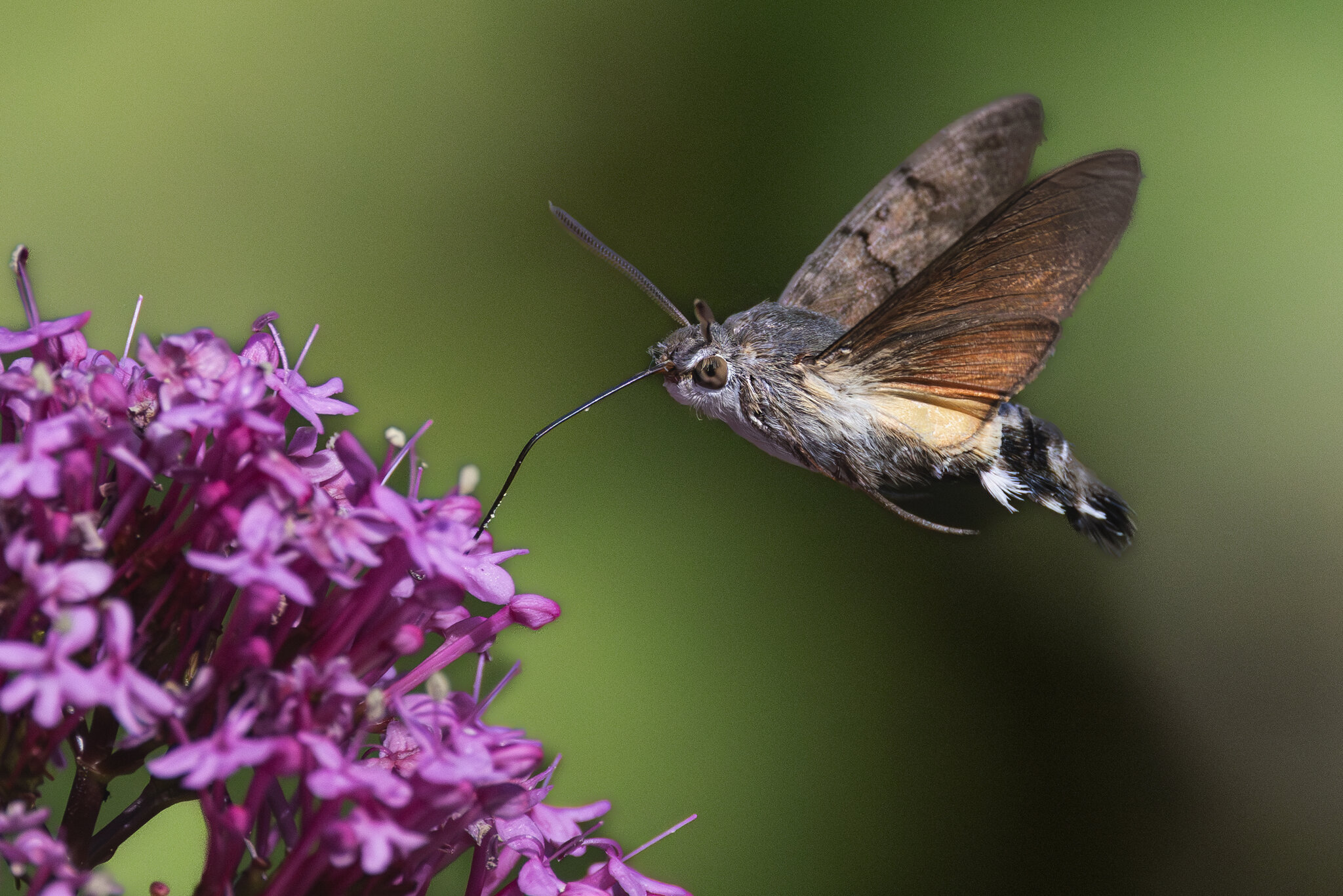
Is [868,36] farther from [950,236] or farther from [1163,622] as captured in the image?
[1163,622]

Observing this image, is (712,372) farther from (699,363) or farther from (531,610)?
(531,610)

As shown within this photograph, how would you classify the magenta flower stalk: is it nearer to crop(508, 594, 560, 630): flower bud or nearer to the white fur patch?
crop(508, 594, 560, 630): flower bud

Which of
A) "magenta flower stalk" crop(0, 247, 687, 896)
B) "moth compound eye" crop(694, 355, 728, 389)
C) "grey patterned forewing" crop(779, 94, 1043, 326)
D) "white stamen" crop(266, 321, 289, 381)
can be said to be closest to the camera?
"magenta flower stalk" crop(0, 247, 687, 896)

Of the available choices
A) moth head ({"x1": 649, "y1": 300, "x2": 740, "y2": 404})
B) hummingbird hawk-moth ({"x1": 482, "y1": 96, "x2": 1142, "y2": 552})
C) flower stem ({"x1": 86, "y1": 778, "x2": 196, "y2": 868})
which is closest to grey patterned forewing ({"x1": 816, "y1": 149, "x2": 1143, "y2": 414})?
hummingbird hawk-moth ({"x1": 482, "y1": 96, "x2": 1142, "y2": 552})

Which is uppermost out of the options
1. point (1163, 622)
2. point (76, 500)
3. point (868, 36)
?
point (868, 36)

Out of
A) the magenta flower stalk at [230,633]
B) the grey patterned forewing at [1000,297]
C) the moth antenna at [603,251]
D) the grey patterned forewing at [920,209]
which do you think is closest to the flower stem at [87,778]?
the magenta flower stalk at [230,633]

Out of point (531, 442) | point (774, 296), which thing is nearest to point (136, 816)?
point (531, 442)

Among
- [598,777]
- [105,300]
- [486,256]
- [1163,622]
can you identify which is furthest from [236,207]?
[1163,622]

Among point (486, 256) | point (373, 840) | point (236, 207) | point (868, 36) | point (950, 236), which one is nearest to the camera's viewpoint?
point (373, 840)
